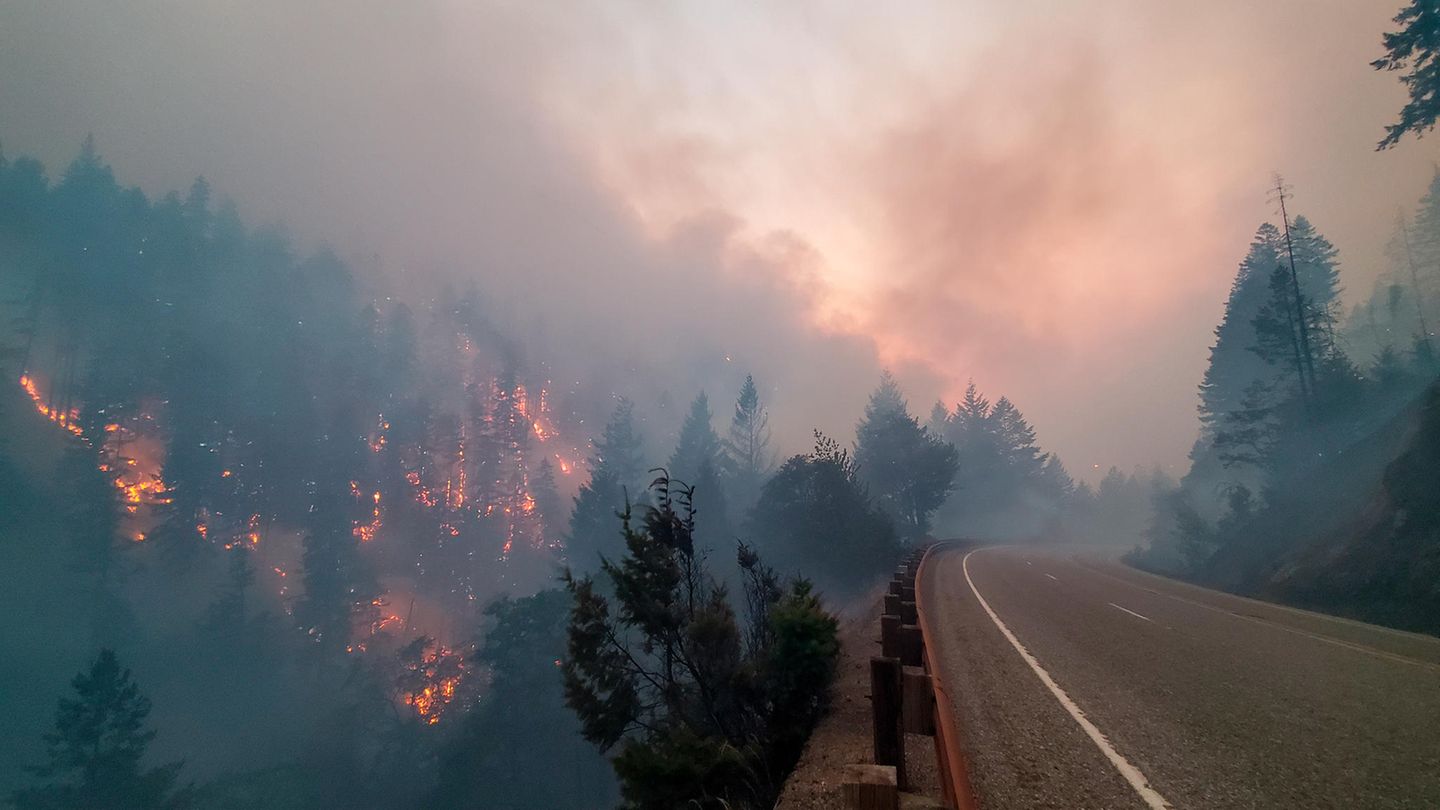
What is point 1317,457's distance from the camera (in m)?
31.1

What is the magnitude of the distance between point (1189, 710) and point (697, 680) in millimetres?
7178

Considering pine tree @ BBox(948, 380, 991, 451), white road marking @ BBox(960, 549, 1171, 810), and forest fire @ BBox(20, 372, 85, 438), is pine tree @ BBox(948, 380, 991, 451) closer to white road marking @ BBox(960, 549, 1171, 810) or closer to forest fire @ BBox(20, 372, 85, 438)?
white road marking @ BBox(960, 549, 1171, 810)

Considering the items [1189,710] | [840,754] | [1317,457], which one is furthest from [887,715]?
[1317,457]

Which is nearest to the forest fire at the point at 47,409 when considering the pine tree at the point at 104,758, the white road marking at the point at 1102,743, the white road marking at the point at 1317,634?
the pine tree at the point at 104,758

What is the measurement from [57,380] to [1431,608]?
144983mm

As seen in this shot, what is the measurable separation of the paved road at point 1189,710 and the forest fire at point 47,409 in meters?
126

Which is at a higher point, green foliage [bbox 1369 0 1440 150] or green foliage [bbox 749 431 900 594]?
green foliage [bbox 1369 0 1440 150]

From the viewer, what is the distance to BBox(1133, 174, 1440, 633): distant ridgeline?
17219mm

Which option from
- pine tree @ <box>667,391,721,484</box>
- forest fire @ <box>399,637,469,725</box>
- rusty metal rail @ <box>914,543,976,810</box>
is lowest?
forest fire @ <box>399,637,469,725</box>

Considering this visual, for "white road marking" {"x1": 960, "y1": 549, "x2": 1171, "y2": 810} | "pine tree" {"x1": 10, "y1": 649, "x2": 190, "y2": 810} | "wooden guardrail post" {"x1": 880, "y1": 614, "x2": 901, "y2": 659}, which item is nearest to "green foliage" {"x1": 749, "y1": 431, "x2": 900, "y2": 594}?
"white road marking" {"x1": 960, "y1": 549, "x2": 1171, "y2": 810}

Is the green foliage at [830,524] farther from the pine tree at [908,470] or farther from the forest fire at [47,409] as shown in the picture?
the forest fire at [47,409]

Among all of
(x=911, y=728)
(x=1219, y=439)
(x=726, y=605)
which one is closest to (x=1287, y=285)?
(x=1219, y=439)

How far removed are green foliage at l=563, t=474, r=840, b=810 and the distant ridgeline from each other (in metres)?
16.6

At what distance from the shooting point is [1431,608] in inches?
547
